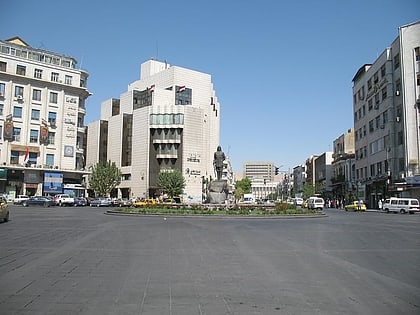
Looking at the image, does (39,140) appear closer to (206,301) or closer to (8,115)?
(8,115)

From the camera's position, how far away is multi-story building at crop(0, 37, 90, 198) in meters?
63.5

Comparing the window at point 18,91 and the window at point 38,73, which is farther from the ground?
the window at point 38,73

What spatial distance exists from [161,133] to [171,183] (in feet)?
55.6

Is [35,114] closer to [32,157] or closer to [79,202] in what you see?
[32,157]

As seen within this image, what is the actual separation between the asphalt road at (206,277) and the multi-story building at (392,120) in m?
42.7

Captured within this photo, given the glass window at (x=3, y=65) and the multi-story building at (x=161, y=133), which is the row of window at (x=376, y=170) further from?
the glass window at (x=3, y=65)

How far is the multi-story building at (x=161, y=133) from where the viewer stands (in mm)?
93062

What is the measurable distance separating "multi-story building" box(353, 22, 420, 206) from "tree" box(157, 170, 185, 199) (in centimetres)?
3458

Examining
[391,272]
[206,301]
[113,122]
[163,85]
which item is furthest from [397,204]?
[113,122]

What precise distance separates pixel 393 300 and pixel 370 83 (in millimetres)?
66074

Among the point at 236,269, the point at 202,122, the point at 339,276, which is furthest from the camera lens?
the point at 202,122

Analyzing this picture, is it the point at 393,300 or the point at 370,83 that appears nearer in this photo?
the point at 393,300

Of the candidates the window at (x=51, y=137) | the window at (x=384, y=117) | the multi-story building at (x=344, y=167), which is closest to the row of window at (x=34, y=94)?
the window at (x=51, y=137)

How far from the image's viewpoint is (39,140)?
65812 mm
